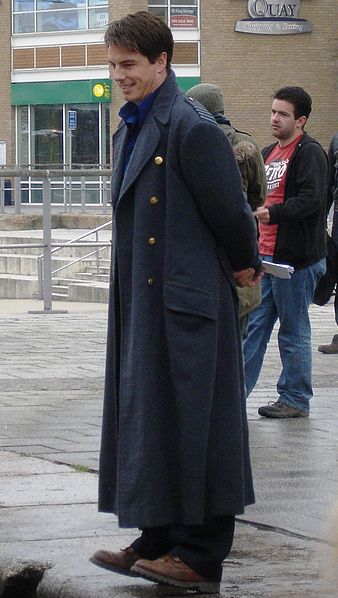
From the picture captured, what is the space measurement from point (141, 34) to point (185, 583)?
1.74 meters

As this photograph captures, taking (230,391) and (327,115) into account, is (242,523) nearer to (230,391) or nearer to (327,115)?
(230,391)

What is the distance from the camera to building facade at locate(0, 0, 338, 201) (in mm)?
Answer: 46594

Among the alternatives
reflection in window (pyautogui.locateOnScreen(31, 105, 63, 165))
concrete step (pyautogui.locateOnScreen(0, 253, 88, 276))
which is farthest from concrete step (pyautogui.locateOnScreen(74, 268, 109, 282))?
reflection in window (pyautogui.locateOnScreen(31, 105, 63, 165))

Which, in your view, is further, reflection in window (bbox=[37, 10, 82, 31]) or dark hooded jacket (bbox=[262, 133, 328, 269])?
reflection in window (bbox=[37, 10, 82, 31])

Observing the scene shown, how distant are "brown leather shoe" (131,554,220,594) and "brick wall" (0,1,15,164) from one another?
44.5 metres

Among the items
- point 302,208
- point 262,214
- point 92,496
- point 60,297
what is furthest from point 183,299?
point 60,297

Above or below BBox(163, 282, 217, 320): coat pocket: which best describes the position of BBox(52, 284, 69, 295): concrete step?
below

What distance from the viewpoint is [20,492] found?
20.5 ft

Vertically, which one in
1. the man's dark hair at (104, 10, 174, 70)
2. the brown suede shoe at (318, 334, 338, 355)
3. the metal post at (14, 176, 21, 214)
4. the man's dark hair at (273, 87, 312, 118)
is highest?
the man's dark hair at (104, 10, 174, 70)

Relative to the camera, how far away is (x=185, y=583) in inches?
177

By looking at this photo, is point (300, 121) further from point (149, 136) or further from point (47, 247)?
point (47, 247)

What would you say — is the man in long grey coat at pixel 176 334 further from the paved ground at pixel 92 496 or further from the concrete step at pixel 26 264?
the concrete step at pixel 26 264

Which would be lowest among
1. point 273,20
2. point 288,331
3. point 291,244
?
point 288,331

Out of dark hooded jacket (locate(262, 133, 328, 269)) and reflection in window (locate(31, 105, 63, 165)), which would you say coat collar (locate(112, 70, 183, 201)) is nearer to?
dark hooded jacket (locate(262, 133, 328, 269))
